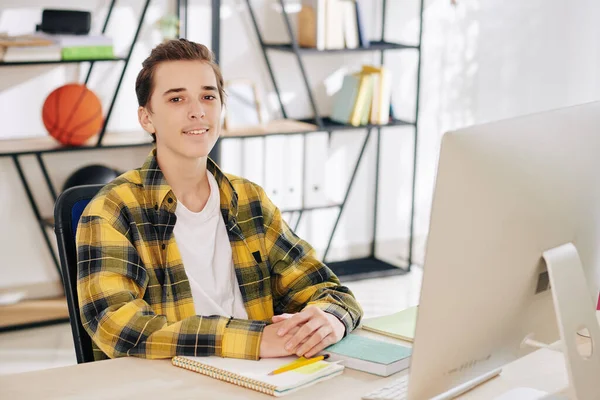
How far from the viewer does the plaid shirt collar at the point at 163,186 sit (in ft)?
6.48

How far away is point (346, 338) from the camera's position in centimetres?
183

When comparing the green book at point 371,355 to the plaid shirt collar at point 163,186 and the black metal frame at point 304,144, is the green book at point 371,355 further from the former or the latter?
the black metal frame at point 304,144

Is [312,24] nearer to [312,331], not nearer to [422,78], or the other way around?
[422,78]

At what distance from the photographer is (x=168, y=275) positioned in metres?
1.92

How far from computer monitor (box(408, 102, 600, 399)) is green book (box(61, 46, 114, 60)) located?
269cm

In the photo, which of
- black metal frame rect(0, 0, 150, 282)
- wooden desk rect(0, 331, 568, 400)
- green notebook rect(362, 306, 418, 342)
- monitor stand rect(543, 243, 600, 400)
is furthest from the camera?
black metal frame rect(0, 0, 150, 282)

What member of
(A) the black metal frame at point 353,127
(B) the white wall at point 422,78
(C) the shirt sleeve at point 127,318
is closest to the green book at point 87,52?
(B) the white wall at point 422,78

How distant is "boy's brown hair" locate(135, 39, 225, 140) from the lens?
6.82ft

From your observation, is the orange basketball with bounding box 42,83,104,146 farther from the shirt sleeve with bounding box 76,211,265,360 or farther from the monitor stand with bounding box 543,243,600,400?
the monitor stand with bounding box 543,243,600,400

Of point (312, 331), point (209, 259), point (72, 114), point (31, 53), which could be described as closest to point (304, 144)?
point (72, 114)

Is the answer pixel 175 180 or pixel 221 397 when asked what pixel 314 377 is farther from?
pixel 175 180

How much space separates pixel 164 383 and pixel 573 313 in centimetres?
68

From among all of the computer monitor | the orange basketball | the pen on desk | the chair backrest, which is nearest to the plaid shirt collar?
the chair backrest

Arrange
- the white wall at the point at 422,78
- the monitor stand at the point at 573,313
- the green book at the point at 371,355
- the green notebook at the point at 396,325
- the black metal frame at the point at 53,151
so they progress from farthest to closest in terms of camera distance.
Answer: the white wall at the point at 422,78
the black metal frame at the point at 53,151
the green notebook at the point at 396,325
the green book at the point at 371,355
the monitor stand at the point at 573,313
